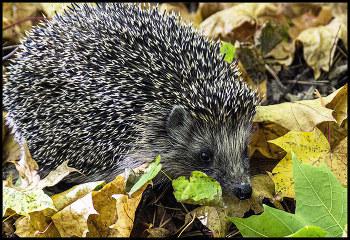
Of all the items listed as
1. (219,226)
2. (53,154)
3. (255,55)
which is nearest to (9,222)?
(53,154)

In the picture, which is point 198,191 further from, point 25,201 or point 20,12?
point 20,12

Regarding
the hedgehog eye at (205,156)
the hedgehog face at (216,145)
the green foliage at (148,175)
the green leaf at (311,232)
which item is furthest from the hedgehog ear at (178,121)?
the green leaf at (311,232)

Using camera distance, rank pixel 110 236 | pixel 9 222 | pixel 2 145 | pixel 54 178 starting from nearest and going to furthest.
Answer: pixel 110 236
pixel 54 178
pixel 9 222
pixel 2 145

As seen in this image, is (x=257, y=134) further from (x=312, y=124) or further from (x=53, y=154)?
(x=53, y=154)

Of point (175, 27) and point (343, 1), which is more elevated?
point (175, 27)

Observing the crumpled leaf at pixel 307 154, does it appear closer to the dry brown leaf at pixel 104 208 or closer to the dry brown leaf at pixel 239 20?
the dry brown leaf at pixel 104 208

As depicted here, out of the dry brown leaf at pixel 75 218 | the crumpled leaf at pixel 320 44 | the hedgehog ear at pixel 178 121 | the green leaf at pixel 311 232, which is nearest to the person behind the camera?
the green leaf at pixel 311 232

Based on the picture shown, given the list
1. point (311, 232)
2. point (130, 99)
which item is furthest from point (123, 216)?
point (311, 232)

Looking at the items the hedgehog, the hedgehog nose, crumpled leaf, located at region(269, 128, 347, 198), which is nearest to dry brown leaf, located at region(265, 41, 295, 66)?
the hedgehog
